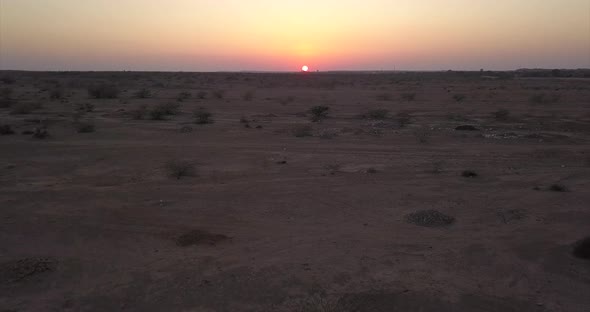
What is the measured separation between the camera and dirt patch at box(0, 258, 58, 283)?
7075 mm

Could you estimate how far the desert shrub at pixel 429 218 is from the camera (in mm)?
9484

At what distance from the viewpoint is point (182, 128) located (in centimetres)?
2284

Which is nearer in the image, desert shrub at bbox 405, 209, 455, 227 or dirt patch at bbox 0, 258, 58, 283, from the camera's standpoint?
Result: dirt patch at bbox 0, 258, 58, 283

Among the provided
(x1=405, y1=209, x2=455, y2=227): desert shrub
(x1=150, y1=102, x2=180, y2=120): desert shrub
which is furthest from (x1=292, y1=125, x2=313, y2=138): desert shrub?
(x1=405, y1=209, x2=455, y2=227): desert shrub

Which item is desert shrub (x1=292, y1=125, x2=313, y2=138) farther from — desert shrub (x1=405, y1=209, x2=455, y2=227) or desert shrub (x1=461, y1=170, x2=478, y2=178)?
desert shrub (x1=405, y1=209, x2=455, y2=227)

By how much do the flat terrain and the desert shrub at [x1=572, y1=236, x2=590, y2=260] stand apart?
121 millimetres

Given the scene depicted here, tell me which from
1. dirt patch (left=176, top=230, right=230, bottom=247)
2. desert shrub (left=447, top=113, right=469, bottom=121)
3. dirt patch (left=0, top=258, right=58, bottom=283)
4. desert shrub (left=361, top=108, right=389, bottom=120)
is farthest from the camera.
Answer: desert shrub (left=361, top=108, right=389, bottom=120)

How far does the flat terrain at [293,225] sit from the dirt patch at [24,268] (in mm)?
29

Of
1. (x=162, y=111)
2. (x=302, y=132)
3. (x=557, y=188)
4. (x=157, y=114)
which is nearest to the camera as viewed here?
(x=557, y=188)

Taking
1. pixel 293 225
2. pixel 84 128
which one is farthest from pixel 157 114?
pixel 293 225

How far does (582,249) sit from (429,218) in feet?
8.90

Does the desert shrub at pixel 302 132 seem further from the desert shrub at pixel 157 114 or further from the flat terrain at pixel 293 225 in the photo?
the desert shrub at pixel 157 114

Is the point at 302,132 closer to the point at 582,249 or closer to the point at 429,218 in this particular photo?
the point at 429,218

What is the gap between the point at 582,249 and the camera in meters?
8.06
